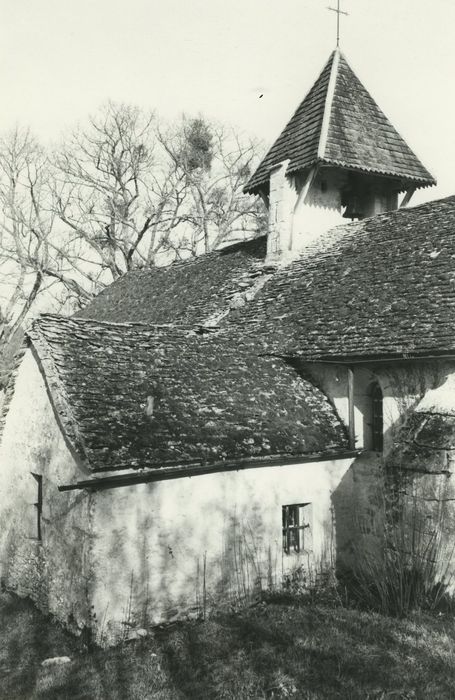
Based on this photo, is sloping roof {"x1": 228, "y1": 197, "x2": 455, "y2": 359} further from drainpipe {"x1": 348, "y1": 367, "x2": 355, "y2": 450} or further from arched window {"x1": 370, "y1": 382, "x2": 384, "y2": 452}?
arched window {"x1": 370, "y1": 382, "x2": 384, "y2": 452}

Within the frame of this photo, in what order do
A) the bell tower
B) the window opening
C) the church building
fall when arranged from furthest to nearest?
the bell tower → the window opening → the church building

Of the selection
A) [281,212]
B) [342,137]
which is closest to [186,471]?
[281,212]

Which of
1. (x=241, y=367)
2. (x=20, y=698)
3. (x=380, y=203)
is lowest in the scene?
(x=20, y=698)

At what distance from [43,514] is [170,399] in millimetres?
2644

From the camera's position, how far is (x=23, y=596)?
986 cm

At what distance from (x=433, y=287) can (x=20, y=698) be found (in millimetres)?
A: 9056

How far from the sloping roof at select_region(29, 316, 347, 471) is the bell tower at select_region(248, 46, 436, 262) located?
5708mm

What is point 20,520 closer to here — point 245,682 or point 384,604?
point 245,682

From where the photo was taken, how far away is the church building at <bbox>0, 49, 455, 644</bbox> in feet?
27.1

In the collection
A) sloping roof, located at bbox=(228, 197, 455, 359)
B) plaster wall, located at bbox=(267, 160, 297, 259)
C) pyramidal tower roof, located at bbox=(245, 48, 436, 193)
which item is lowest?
sloping roof, located at bbox=(228, 197, 455, 359)

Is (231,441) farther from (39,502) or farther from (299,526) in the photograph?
(39,502)

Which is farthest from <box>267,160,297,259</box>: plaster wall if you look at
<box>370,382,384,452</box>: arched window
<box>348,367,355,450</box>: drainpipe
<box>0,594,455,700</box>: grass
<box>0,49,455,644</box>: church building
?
<box>0,594,455,700</box>: grass

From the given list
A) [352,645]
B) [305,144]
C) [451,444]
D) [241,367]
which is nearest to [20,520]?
[241,367]

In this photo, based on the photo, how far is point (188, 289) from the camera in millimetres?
17828
